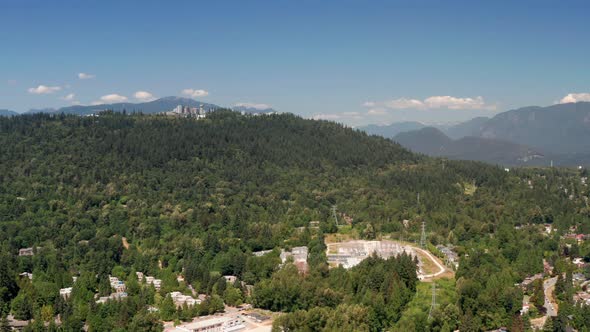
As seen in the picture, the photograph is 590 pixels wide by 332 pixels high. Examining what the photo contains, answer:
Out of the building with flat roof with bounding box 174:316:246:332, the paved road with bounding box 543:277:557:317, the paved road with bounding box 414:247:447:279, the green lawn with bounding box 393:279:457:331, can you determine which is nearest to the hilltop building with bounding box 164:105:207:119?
the paved road with bounding box 414:247:447:279

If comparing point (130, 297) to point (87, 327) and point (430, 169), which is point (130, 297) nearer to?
point (87, 327)

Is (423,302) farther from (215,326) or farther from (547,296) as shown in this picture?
(215,326)

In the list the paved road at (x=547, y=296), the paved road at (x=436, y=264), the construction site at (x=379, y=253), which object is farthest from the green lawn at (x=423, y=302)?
the paved road at (x=547, y=296)

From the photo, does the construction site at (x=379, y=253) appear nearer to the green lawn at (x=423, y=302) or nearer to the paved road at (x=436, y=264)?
the paved road at (x=436, y=264)

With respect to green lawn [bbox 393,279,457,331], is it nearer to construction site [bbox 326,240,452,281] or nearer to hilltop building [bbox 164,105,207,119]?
construction site [bbox 326,240,452,281]

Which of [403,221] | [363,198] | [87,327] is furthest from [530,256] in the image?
[87,327]

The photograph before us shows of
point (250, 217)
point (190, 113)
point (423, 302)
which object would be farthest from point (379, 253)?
point (190, 113)
